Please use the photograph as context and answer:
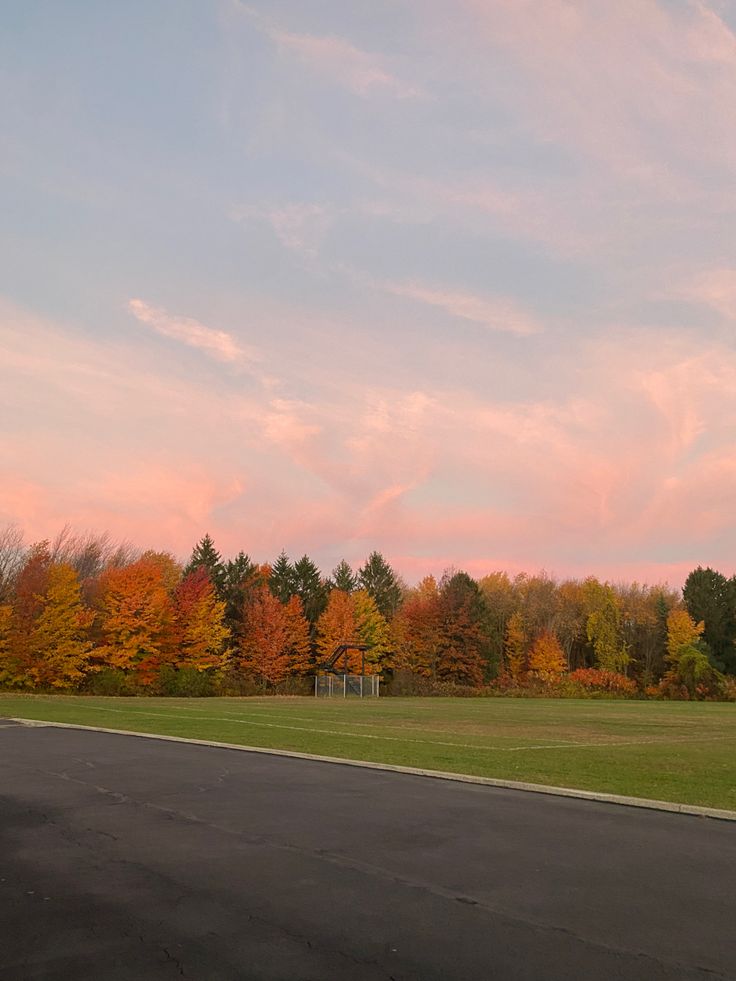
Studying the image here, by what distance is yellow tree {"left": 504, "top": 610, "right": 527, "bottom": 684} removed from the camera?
10335 centimetres

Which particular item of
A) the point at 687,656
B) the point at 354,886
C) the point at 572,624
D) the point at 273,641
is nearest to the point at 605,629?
the point at 572,624

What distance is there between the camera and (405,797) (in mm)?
11406

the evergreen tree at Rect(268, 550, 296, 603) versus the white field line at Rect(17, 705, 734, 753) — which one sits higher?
the evergreen tree at Rect(268, 550, 296, 603)

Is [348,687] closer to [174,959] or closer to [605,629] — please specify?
[605,629]

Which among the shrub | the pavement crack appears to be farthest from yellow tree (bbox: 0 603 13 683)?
the pavement crack

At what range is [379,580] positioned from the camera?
124m

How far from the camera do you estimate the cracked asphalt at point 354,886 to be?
16.7 feet

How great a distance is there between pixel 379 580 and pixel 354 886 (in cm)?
11729

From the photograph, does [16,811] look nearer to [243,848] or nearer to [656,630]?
[243,848]

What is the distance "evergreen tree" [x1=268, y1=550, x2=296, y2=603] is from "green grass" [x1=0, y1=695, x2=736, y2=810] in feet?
233

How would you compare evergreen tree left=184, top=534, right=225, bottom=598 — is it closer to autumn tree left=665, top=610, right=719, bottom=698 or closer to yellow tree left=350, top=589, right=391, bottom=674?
yellow tree left=350, top=589, right=391, bottom=674

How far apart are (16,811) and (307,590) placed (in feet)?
315

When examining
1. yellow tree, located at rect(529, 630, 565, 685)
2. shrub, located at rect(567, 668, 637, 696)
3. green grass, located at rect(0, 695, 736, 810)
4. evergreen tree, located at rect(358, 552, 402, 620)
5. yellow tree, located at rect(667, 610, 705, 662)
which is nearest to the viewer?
green grass, located at rect(0, 695, 736, 810)

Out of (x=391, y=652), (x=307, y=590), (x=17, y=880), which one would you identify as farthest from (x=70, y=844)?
(x=307, y=590)
